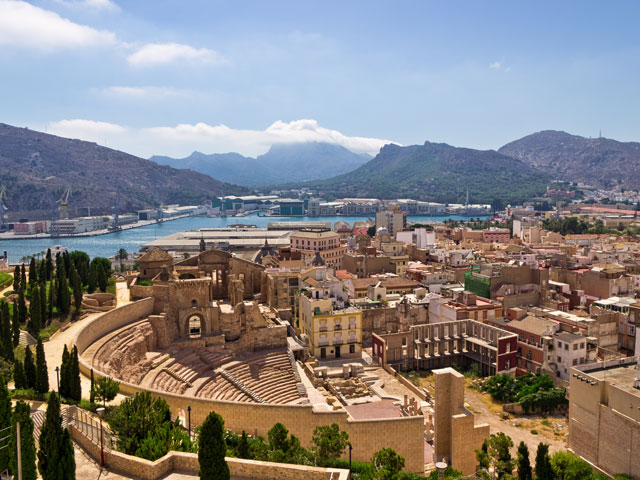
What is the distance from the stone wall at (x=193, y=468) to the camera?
40.5ft

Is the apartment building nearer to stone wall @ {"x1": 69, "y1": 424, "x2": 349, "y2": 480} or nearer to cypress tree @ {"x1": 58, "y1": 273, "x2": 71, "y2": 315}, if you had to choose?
cypress tree @ {"x1": 58, "y1": 273, "x2": 71, "y2": 315}

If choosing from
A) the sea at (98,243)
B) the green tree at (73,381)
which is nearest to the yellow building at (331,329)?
the green tree at (73,381)

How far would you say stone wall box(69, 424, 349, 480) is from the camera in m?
12.3

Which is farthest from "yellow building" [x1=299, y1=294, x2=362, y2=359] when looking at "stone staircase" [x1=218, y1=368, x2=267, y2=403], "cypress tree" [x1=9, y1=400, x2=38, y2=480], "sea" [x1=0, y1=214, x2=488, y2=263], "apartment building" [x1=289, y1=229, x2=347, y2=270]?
"sea" [x1=0, y1=214, x2=488, y2=263]

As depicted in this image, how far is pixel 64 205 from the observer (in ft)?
510

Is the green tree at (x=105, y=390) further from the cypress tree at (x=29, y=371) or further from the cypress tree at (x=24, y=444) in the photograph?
the cypress tree at (x=24, y=444)

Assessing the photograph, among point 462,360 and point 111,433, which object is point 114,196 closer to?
point 462,360

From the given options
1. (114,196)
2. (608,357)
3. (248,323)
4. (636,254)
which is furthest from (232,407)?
(114,196)

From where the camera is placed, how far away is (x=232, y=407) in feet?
66.0

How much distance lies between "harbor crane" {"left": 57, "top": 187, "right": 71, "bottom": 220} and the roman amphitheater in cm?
14098

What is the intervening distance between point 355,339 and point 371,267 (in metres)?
21.6

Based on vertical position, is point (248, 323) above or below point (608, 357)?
above

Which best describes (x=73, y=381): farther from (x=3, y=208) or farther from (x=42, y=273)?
(x=3, y=208)

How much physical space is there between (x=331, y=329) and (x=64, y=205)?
5683 inches
